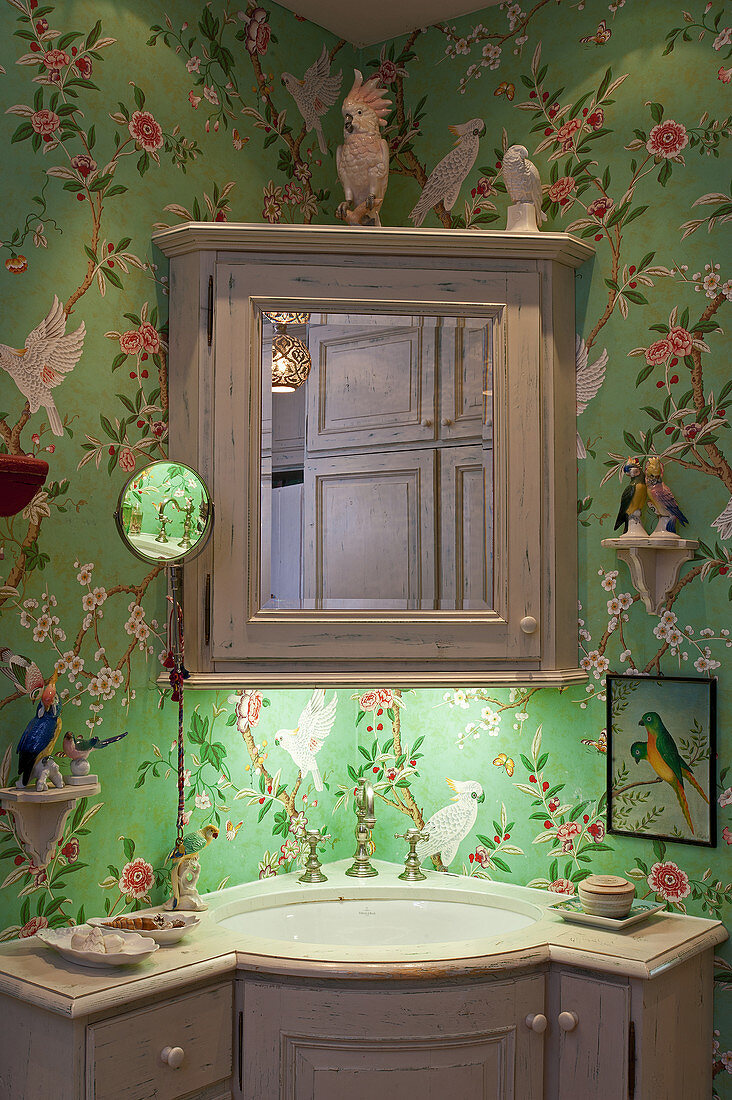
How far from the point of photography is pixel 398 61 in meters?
2.55

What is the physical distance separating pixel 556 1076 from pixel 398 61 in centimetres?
224

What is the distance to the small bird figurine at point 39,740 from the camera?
179 centimetres

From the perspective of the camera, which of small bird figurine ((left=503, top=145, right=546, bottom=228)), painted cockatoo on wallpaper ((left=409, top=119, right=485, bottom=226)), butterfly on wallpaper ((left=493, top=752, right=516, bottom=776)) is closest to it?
small bird figurine ((left=503, top=145, right=546, bottom=228))

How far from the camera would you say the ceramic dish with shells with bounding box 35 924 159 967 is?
1.66m

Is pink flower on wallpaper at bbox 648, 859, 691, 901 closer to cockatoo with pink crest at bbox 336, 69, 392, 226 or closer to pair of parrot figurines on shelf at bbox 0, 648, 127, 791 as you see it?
pair of parrot figurines on shelf at bbox 0, 648, 127, 791

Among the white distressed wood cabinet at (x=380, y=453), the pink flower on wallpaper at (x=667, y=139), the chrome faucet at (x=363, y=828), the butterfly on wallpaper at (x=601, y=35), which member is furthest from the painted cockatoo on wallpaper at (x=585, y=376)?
the chrome faucet at (x=363, y=828)

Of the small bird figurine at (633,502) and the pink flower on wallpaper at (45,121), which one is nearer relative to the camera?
the pink flower on wallpaper at (45,121)

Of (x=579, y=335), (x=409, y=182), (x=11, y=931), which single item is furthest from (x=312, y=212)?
(x=11, y=931)

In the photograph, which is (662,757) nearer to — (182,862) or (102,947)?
(182,862)

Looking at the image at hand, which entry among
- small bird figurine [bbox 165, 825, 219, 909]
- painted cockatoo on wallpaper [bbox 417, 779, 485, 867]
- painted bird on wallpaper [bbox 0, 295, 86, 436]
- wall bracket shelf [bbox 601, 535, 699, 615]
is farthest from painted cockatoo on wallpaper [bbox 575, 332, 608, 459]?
small bird figurine [bbox 165, 825, 219, 909]

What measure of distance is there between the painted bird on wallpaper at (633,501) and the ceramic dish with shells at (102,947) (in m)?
1.17

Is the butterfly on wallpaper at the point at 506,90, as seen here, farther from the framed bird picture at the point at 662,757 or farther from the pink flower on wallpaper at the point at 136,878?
the pink flower on wallpaper at the point at 136,878

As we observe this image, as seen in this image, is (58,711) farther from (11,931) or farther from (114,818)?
(11,931)

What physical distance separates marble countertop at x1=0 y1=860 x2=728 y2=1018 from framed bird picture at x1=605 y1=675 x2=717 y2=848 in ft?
0.60
